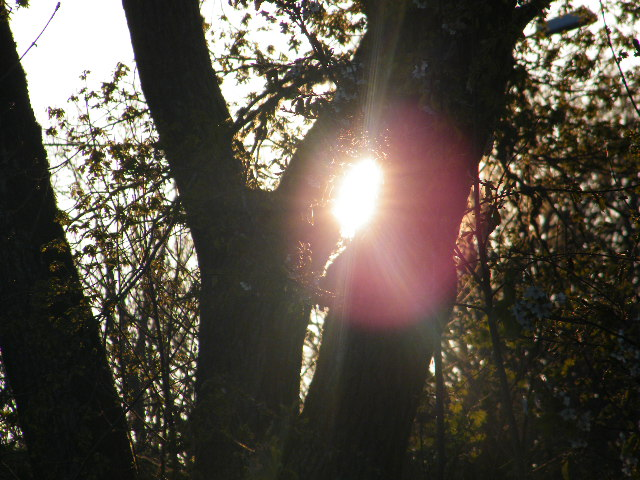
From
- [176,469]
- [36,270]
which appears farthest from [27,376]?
[176,469]

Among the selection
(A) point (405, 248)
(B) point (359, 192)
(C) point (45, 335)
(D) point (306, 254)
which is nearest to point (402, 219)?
(A) point (405, 248)

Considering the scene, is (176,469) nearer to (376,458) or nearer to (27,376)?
(27,376)

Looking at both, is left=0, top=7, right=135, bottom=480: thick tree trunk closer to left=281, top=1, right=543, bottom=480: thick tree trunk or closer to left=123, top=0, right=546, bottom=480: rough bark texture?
left=123, top=0, right=546, bottom=480: rough bark texture

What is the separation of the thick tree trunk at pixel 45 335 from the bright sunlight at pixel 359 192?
1.71 meters

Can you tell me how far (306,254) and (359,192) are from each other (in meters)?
0.86

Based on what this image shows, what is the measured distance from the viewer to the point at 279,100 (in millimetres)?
4520

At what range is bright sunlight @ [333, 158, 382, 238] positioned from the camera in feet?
9.23

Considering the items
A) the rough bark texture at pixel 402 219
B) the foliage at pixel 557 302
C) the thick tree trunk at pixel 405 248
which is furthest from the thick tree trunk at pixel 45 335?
the foliage at pixel 557 302

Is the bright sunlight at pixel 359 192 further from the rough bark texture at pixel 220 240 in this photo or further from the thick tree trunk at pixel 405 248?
the rough bark texture at pixel 220 240

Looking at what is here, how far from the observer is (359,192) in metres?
3.16

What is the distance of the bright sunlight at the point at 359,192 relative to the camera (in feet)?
9.23

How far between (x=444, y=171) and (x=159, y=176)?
85.8 inches

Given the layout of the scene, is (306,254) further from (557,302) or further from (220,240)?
(557,302)

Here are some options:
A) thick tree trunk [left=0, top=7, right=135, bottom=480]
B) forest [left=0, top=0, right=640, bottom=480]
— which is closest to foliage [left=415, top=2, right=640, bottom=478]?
forest [left=0, top=0, right=640, bottom=480]
